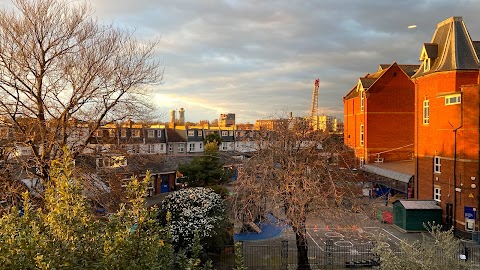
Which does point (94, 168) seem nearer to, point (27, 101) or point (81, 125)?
point (81, 125)

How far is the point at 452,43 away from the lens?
25.8 m

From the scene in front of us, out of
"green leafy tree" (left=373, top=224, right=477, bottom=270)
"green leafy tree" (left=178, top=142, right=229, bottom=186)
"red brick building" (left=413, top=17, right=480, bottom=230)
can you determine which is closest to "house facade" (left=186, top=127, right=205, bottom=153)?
"green leafy tree" (left=178, top=142, right=229, bottom=186)

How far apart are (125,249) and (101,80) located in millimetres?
12435

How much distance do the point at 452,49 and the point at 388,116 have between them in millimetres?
16336

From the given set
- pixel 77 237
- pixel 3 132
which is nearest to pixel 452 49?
pixel 77 237

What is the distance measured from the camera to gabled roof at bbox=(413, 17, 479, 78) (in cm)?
2500

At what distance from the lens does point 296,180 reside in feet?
46.5

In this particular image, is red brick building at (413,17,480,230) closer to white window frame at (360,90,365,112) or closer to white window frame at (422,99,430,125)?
white window frame at (422,99,430,125)

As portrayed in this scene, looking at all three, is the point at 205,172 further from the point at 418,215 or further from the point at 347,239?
the point at 418,215

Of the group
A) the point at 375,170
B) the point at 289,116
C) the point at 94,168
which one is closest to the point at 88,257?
the point at 94,168

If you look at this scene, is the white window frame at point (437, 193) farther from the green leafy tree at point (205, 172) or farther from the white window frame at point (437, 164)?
the green leafy tree at point (205, 172)

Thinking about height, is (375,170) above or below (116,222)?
below

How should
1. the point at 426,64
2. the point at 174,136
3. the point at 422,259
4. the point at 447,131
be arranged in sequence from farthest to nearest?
1. the point at 174,136
2. the point at 426,64
3. the point at 447,131
4. the point at 422,259

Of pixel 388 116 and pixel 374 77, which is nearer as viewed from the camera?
pixel 388 116
